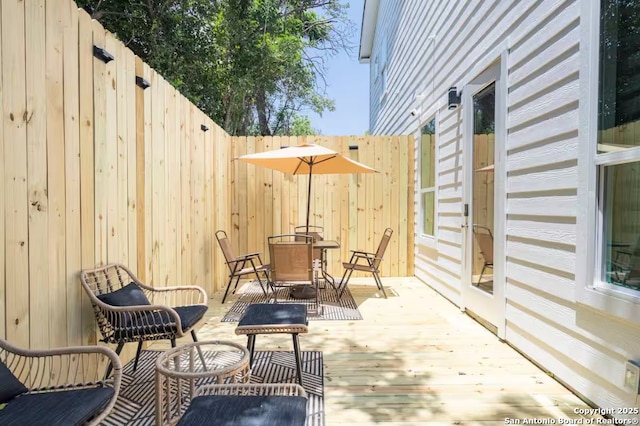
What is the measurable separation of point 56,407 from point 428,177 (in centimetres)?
521

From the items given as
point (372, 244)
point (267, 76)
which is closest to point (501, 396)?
point (372, 244)

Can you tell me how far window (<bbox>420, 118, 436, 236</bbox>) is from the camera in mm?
5422

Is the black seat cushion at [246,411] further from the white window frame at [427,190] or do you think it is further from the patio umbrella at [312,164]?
the white window frame at [427,190]

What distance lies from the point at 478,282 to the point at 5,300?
3.82 meters

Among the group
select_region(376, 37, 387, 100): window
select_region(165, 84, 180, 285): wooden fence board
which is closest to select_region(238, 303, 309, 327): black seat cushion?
select_region(165, 84, 180, 285): wooden fence board

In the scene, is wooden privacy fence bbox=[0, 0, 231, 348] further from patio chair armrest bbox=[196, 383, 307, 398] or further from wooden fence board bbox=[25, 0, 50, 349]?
patio chair armrest bbox=[196, 383, 307, 398]

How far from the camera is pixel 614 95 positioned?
207 centimetres

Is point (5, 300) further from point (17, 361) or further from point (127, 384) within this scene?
point (127, 384)

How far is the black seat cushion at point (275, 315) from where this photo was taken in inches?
95.3

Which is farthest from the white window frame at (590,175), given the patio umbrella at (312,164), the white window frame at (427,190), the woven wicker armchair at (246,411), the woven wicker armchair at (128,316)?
the white window frame at (427,190)

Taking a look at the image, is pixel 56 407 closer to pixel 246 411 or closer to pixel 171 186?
pixel 246 411

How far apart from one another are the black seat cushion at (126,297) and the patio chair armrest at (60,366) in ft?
1.09

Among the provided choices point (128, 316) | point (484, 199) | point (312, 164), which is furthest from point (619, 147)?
point (312, 164)

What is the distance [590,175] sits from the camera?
2.18 m
